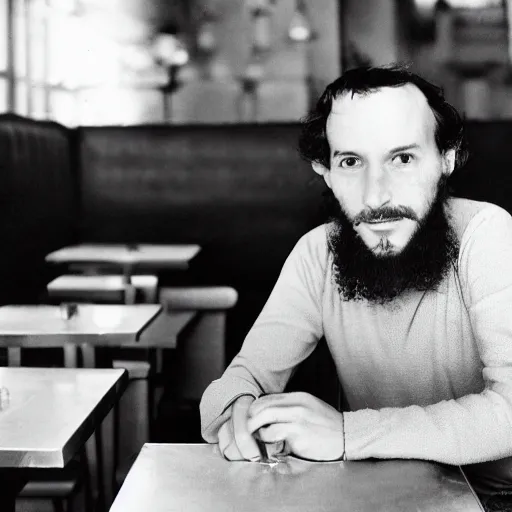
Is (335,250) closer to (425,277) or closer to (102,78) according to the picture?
(425,277)

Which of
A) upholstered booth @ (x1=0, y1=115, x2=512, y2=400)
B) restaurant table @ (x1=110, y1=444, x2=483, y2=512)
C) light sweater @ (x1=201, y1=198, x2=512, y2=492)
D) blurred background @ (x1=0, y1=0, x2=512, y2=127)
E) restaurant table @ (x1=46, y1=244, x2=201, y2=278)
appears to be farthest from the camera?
blurred background @ (x1=0, y1=0, x2=512, y2=127)

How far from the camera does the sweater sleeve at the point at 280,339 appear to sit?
1.23 m

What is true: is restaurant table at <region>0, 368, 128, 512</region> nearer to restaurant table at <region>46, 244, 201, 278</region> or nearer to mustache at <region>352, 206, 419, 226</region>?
mustache at <region>352, 206, 419, 226</region>

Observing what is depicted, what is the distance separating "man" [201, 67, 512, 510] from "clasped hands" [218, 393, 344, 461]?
10 cm

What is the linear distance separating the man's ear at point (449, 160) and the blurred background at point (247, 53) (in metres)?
3.05

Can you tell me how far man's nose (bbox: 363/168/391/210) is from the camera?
1.37m

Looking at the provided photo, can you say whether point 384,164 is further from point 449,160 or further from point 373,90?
point 449,160

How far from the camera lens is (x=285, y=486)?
91cm

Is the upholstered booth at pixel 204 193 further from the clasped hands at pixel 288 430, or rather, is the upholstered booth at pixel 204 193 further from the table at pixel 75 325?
the clasped hands at pixel 288 430

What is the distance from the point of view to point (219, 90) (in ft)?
15.8

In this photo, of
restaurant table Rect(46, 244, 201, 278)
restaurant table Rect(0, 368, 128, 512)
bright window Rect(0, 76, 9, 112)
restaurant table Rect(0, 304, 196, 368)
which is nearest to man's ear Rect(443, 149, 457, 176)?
restaurant table Rect(0, 368, 128, 512)

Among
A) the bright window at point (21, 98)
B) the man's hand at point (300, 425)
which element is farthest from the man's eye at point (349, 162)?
the bright window at point (21, 98)

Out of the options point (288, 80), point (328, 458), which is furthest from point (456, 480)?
point (288, 80)

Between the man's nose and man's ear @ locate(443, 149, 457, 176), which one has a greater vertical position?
man's ear @ locate(443, 149, 457, 176)
